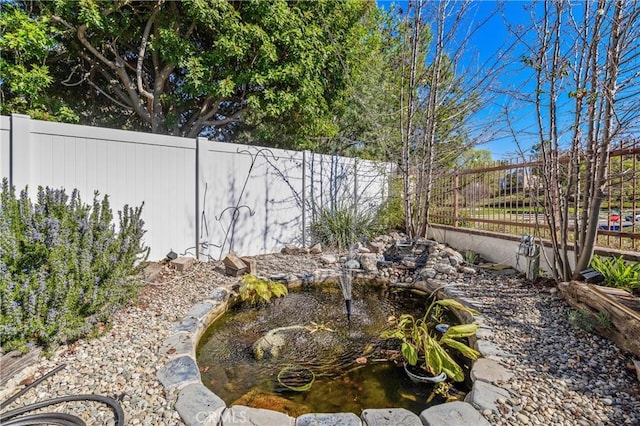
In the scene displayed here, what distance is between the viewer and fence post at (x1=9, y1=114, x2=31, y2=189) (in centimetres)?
267

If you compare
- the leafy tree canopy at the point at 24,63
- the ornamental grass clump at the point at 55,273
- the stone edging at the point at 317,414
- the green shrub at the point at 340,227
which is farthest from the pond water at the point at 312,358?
the leafy tree canopy at the point at 24,63

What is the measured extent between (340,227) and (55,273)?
12.9ft

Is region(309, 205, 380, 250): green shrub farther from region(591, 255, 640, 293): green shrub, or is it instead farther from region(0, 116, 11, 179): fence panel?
region(0, 116, 11, 179): fence panel

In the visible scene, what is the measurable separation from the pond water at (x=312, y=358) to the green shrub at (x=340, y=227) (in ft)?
6.58

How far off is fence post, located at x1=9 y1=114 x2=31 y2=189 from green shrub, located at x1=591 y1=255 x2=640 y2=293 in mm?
5194

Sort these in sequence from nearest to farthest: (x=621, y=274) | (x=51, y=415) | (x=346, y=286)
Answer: (x=51, y=415) < (x=621, y=274) < (x=346, y=286)

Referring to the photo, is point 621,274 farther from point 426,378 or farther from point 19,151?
point 19,151

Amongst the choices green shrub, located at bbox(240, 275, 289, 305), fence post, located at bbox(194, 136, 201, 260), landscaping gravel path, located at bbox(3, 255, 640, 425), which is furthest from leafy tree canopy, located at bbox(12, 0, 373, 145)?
landscaping gravel path, located at bbox(3, 255, 640, 425)

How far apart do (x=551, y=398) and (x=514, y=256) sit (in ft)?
9.34

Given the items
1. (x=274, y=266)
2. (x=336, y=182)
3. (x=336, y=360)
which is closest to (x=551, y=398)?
(x=336, y=360)

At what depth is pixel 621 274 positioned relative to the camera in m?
2.54

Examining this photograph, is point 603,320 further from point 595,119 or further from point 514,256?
point 514,256

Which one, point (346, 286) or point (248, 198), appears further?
point (248, 198)

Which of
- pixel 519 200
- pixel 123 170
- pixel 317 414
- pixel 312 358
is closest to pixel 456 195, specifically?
pixel 519 200
